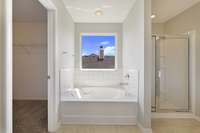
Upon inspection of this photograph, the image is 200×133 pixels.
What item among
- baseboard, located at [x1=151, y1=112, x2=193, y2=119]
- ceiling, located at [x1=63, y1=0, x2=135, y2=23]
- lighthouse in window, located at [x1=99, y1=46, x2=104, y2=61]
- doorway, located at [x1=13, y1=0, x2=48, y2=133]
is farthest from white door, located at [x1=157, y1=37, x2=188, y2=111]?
doorway, located at [x1=13, y1=0, x2=48, y2=133]

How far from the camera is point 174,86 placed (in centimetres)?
423

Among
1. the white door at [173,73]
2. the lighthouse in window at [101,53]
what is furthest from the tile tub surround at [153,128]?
the lighthouse in window at [101,53]

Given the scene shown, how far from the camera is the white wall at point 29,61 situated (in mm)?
5289

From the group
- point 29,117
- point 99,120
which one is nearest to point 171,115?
point 99,120

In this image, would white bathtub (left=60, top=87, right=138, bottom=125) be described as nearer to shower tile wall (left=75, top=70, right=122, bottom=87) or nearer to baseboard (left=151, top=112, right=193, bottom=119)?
baseboard (left=151, top=112, right=193, bottom=119)

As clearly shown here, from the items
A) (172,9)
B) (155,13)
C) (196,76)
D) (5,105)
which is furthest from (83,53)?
(5,105)

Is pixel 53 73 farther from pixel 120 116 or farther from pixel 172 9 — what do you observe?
pixel 172 9

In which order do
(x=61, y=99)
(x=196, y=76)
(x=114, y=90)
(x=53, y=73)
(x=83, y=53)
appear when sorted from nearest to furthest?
(x=53, y=73) → (x=61, y=99) → (x=196, y=76) → (x=114, y=90) → (x=83, y=53)

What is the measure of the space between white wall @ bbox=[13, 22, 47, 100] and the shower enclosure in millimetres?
3261

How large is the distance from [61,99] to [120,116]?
3.89 ft

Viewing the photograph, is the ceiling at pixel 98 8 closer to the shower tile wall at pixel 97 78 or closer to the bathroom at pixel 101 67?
the bathroom at pixel 101 67

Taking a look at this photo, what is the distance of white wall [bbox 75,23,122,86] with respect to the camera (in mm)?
5137

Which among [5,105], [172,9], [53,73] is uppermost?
[172,9]

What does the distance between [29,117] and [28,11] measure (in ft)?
8.37
